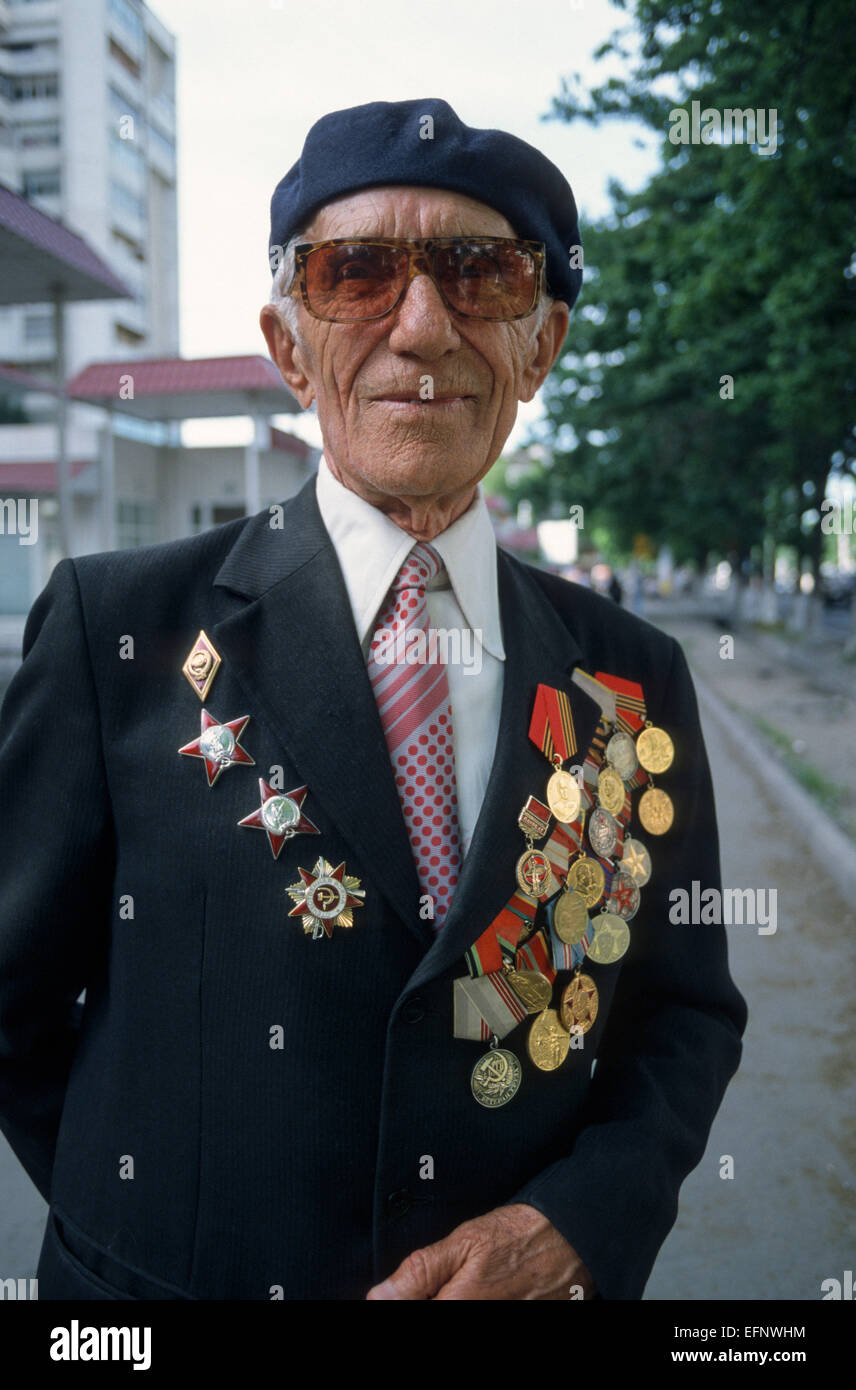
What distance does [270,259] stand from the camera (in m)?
1.46

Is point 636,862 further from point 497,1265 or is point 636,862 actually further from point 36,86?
point 36,86

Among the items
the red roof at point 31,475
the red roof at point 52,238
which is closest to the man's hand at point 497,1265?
the red roof at point 52,238

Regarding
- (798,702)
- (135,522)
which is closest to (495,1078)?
(135,522)

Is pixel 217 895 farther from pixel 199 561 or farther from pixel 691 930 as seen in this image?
pixel 691 930

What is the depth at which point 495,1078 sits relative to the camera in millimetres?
1375

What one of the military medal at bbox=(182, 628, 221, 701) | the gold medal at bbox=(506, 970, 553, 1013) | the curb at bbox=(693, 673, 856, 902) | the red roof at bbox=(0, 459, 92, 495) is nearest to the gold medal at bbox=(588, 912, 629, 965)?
the gold medal at bbox=(506, 970, 553, 1013)

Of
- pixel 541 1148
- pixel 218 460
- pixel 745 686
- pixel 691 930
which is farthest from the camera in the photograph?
pixel 745 686

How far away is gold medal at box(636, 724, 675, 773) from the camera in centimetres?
164

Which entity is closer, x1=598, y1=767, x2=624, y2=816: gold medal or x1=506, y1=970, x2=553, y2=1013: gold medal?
x1=506, y1=970, x2=553, y2=1013: gold medal

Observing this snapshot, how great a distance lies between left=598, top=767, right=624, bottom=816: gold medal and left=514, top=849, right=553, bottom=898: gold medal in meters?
0.17

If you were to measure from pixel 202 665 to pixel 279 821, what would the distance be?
24cm

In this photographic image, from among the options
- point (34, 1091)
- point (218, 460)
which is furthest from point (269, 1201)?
point (218, 460)

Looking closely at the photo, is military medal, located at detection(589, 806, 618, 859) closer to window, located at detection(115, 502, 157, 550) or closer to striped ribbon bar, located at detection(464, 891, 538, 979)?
striped ribbon bar, located at detection(464, 891, 538, 979)
